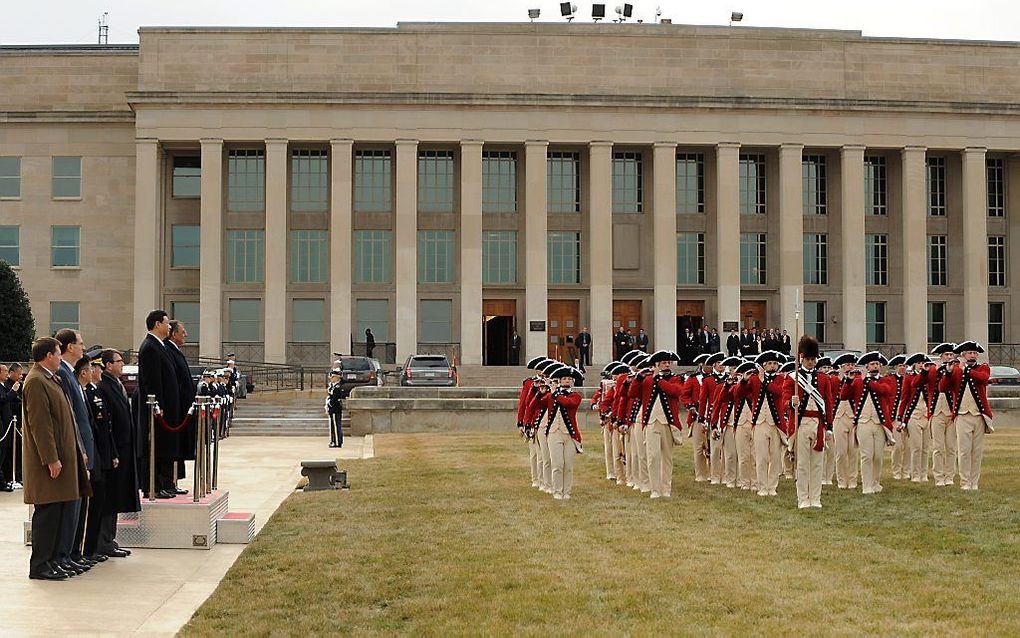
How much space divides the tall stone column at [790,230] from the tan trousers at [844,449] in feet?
114

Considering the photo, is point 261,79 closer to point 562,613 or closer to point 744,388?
point 744,388

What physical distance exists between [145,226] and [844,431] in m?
40.3

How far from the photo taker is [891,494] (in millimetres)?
17453

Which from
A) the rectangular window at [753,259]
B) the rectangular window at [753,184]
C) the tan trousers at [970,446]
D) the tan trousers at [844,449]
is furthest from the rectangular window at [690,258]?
the tan trousers at [970,446]

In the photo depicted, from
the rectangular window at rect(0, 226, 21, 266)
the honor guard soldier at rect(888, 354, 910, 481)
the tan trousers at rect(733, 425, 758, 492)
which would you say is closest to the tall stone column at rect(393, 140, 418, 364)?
the rectangular window at rect(0, 226, 21, 266)

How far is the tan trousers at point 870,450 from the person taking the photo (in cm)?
1764

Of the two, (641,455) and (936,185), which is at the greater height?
(936,185)

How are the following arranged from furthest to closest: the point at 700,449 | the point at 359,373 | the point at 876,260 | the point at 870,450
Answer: the point at 876,260 → the point at 359,373 → the point at 700,449 → the point at 870,450

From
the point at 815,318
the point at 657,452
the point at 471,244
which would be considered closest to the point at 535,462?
the point at 657,452

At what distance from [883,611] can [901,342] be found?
1901 inches

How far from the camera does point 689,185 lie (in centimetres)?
5534

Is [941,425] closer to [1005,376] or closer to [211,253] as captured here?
[1005,376]

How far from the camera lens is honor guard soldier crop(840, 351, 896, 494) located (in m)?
17.7

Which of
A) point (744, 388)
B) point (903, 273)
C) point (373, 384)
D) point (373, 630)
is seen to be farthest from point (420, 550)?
point (903, 273)
